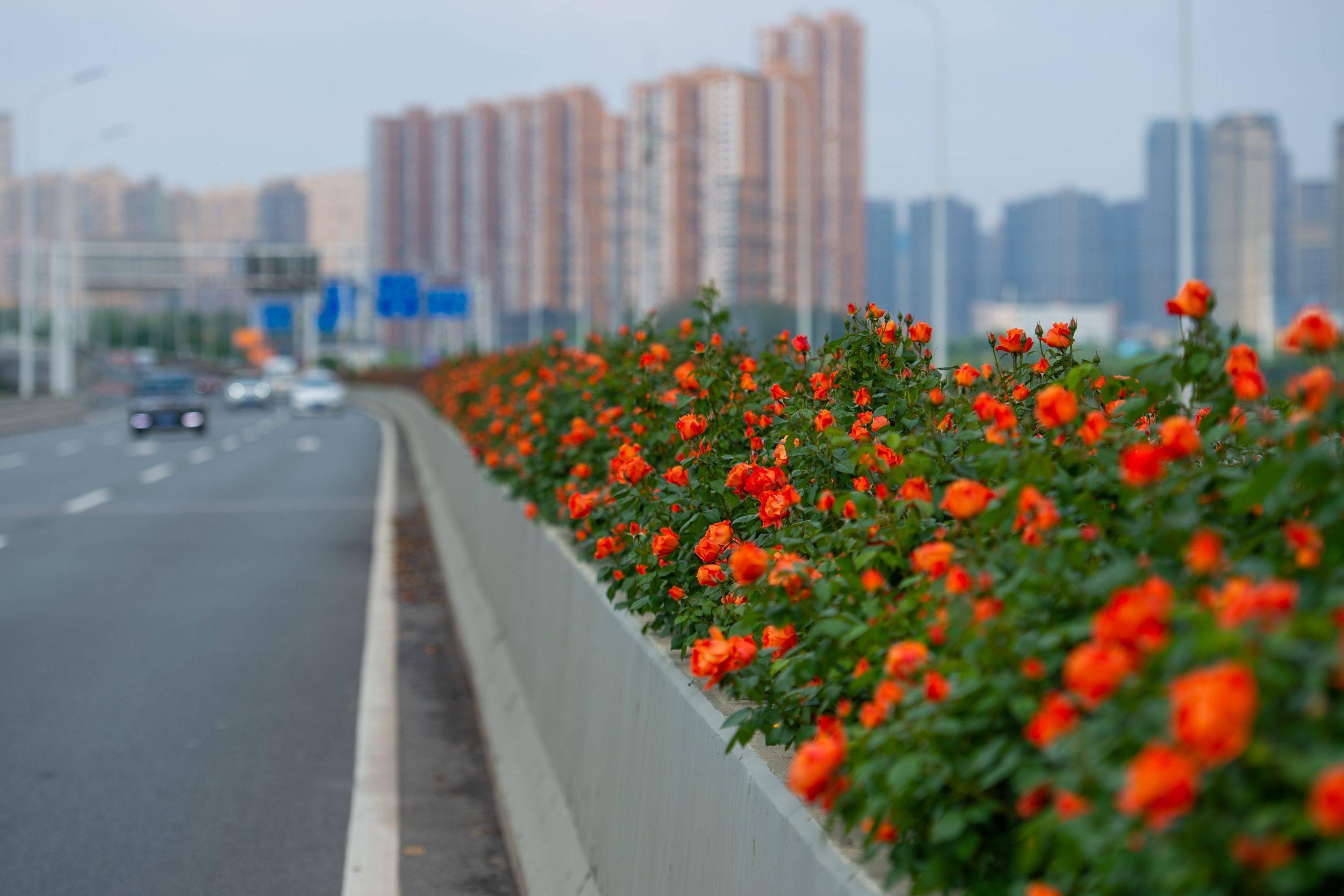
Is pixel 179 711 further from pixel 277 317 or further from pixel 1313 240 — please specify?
pixel 277 317

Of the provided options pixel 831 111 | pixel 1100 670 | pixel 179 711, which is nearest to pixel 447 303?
pixel 831 111

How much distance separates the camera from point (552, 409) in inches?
366

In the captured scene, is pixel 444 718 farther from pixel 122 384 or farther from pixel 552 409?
pixel 122 384

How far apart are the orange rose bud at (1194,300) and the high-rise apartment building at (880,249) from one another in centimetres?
9062

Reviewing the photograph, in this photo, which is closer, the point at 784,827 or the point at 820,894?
the point at 820,894

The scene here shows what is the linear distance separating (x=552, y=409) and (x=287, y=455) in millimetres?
24930

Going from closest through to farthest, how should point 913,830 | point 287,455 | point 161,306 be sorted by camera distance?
point 913,830 → point 287,455 → point 161,306

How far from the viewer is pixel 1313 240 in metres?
88.4

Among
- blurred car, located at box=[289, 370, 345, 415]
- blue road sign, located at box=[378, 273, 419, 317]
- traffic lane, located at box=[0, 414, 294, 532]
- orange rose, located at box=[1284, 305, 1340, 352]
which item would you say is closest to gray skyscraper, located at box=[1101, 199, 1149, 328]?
blue road sign, located at box=[378, 273, 419, 317]

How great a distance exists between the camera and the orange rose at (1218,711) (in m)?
1.50

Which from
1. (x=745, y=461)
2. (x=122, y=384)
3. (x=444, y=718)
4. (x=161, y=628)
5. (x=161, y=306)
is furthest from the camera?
(x=161, y=306)

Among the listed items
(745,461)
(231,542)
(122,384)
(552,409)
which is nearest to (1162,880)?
(745,461)

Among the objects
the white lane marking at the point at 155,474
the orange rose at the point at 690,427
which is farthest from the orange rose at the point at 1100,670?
the white lane marking at the point at 155,474

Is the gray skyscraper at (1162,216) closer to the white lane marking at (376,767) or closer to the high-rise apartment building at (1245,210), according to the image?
the high-rise apartment building at (1245,210)
